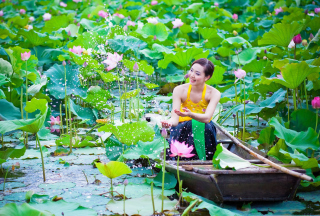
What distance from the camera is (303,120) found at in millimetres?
2537

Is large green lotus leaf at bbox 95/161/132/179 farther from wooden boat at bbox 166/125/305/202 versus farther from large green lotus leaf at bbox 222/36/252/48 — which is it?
large green lotus leaf at bbox 222/36/252/48

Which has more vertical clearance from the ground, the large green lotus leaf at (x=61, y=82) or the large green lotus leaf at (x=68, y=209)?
the large green lotus leaf at (x=61, y=82)

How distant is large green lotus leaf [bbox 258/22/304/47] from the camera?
9.18 feet

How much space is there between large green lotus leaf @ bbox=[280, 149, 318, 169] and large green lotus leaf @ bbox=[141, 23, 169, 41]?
3.28 meters

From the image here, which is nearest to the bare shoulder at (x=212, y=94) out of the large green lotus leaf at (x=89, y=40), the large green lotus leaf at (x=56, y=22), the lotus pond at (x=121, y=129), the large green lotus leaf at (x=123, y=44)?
the lotus pond at (x=121, y=129)

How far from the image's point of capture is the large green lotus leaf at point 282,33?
2.80 m

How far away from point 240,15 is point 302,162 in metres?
6.84

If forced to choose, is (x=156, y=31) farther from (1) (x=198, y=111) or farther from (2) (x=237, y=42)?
(1) (x=198, y=111)

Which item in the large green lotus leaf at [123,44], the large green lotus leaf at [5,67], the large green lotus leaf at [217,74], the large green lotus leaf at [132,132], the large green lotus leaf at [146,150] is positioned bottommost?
the large green lotus leaf at [146,150]

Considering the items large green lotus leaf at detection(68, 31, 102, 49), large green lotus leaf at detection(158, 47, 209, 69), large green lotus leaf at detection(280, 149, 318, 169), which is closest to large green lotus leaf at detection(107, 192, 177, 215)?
large green lotus leaf at detection(280, 149, 318, 169)

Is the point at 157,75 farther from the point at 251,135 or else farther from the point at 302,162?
the point at 302,162

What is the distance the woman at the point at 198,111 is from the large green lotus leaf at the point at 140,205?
0.52 meters

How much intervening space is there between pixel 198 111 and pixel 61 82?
1471 mm

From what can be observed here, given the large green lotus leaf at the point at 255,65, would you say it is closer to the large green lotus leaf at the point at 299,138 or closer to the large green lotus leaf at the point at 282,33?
the large green lotus leaf at the point at 282,33
